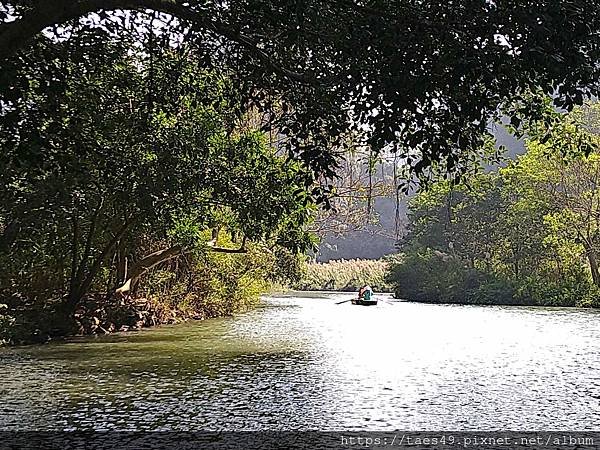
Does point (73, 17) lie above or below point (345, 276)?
above

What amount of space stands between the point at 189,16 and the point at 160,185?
6722 mm

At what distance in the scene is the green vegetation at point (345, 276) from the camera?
42.5 m

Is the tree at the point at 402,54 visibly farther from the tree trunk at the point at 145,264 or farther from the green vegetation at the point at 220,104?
the tree trunk at the point at 145,264

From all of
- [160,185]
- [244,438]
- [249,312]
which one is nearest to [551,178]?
[249,312]

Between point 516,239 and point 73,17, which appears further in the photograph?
point 516,239

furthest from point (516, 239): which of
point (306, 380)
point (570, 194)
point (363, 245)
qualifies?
point (363, 245)

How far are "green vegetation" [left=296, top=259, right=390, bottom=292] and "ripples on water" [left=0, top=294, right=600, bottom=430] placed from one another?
2454cm

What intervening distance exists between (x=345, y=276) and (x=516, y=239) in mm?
14272

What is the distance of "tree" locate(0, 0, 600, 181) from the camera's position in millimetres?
4199

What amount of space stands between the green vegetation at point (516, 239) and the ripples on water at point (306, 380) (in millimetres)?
10054

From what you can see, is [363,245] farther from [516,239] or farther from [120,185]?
[120,185]

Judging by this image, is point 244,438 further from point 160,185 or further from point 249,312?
point 249,312

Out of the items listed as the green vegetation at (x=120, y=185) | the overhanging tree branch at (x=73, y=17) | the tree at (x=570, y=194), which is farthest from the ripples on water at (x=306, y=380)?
the tree at (x=570, y=194)

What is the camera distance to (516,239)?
102ft
